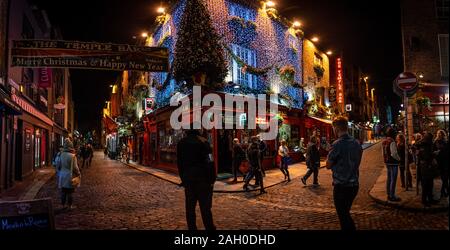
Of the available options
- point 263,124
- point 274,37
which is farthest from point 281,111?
point 274,37

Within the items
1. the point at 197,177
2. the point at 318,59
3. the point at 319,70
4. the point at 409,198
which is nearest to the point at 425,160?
the point at 409,198

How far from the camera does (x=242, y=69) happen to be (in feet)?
57.6

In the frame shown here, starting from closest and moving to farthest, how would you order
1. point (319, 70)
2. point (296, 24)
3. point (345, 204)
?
point (345, 204) < point (296, 24) < point (319, 70)

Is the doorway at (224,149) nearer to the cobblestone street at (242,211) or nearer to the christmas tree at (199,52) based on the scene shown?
the christmas tree at (199,52)

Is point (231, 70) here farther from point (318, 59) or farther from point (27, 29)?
point (318, 59)

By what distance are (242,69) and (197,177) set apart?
13031 mm

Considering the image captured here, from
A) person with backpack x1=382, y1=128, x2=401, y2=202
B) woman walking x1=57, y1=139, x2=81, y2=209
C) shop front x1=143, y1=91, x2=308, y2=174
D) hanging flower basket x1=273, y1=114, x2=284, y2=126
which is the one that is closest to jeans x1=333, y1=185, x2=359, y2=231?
person with backpack x1=382, y1=128, x2=401, y2=202

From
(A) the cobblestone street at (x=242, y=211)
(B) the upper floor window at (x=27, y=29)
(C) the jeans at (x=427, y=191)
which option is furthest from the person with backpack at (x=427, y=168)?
(B) the upper floor window at (x=27, y=29)

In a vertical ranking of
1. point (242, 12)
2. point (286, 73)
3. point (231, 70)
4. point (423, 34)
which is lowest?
point (231, 70)

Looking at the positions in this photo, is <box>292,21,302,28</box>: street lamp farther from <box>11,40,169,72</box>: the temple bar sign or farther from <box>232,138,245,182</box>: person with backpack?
<box>11,40,169,72</box>: the temple bar sign

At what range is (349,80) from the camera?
149ft
